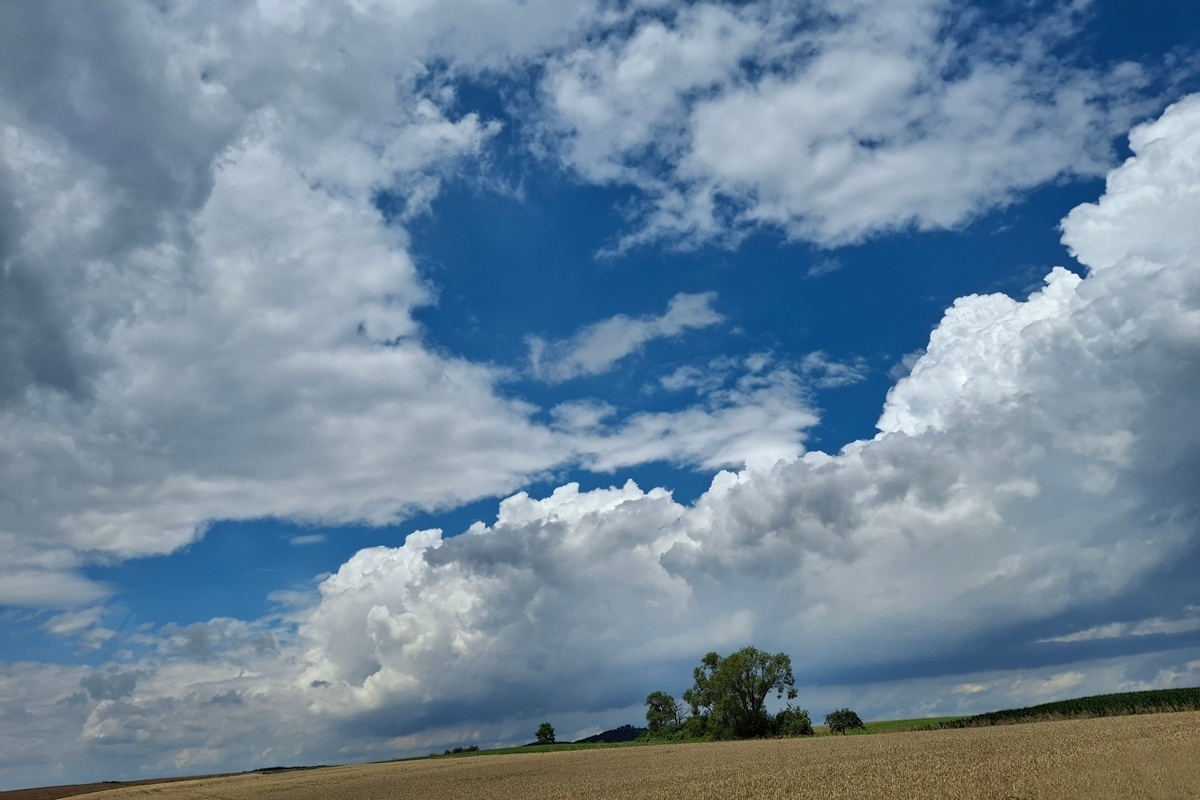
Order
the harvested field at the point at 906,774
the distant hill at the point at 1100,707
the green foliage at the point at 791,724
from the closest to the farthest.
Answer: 1. the harvested field at the point at 906,774
2. the distant hill at the point at 1100,707
3. the green foliage at the point at 791,724

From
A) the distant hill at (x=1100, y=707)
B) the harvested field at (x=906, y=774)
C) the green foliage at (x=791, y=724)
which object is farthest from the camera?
the green foliage at (x=791, y=724)

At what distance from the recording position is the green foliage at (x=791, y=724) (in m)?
147

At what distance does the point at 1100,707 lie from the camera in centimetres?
10850

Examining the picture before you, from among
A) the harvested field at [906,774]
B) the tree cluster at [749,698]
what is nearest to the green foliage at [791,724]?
the tree cluster at [749,698]

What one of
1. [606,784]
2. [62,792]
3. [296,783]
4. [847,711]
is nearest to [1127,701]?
[847,711]

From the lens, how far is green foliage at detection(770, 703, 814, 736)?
147000 millimetres

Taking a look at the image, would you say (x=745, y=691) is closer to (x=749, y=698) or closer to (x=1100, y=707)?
Result: (x=749, y=698)

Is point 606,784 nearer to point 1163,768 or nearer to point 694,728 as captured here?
point 1163,768

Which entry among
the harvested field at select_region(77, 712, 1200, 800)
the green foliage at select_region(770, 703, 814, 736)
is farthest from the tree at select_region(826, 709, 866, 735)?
the harvested field at select_region(77, 712, 1200, 800)

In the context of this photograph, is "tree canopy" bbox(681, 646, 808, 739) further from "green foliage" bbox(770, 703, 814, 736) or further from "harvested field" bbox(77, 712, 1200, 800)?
"harvested field" bbox(77, 712, 1200, 800)

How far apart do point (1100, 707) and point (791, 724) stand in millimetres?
54781

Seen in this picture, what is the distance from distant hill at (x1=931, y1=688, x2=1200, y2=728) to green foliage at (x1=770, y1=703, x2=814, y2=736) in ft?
106

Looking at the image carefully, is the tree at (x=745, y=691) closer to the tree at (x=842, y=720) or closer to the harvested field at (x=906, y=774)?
the tree at (x=842, y=720)

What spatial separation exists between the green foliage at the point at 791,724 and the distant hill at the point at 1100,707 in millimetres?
32179
